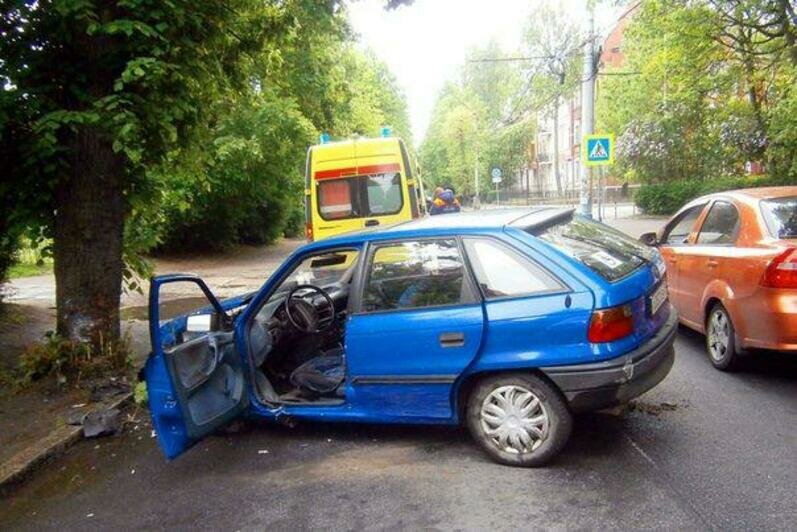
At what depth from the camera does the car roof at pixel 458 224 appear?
14.3 ft

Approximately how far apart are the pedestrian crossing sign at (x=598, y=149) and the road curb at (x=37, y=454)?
1292cm

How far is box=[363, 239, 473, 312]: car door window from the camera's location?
14.0 ft

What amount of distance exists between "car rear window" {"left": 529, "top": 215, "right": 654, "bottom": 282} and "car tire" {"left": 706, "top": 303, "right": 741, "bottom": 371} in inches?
49.0

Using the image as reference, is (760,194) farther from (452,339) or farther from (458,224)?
(452,339)

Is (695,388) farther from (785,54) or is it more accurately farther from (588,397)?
(785,54)

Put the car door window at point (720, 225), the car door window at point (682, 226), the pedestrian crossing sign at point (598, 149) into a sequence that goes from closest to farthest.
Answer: the car door window at point (720, 225) < the car door window at point (682, 226) < the pedestrian crossing sign at point (598, 149)

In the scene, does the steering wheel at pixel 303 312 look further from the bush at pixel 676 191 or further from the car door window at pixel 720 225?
the bush at pixel 676 191

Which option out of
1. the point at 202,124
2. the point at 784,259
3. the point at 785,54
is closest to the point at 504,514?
the point at 784,259

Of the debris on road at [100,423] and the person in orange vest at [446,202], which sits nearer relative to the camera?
the debris on road at [100,423]

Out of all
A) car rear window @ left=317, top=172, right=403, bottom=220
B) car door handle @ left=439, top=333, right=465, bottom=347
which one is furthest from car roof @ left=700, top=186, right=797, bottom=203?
car rear window @ left=317, top=172, right=403, bottom=220

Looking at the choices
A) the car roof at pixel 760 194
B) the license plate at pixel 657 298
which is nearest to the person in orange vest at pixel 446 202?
the car roof at pixel 760 194

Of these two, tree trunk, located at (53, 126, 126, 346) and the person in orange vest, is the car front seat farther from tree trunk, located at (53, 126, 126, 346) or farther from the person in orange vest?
the person in orange vest

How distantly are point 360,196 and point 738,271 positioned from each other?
679 cm

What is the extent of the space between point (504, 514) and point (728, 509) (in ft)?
3.65
